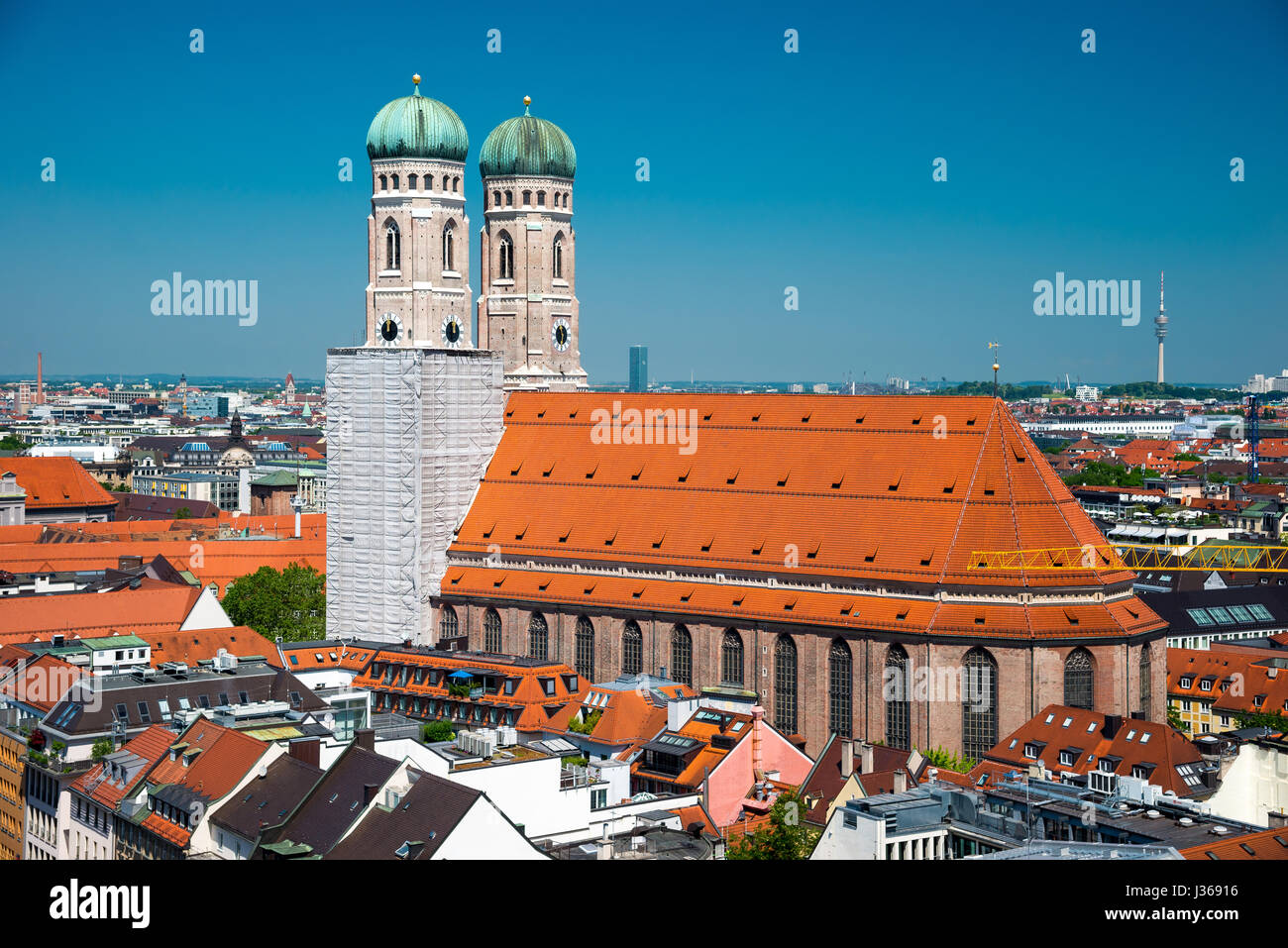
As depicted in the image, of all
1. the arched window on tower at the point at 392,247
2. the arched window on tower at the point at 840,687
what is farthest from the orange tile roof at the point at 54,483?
the arched window on tower at the point at 840,687

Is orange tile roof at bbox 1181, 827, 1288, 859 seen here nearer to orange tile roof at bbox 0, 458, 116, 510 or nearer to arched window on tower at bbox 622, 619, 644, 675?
arched window on tower at bbox 622, 619, 644, 675

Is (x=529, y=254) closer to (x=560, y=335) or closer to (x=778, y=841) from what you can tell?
(x=560, y=335)

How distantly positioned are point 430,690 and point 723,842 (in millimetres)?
29139

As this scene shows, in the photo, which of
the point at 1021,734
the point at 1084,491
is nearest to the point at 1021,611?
the point at 1021,734

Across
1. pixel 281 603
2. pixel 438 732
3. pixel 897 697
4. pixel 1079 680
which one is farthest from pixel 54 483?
pixel 1079 680

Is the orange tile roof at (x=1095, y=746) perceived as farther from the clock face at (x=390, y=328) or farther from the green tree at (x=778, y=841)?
the clock face at (x=390, y=328)

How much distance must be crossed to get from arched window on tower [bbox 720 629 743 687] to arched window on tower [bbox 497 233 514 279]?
31399 mm

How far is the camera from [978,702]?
67750mm

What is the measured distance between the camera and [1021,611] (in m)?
67.4

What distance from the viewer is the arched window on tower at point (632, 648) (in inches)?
3063


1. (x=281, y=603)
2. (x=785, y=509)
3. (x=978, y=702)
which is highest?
(x=785, y=509)

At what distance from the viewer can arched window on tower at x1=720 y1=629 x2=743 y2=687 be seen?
74.4 meters

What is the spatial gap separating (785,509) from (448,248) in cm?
2489
